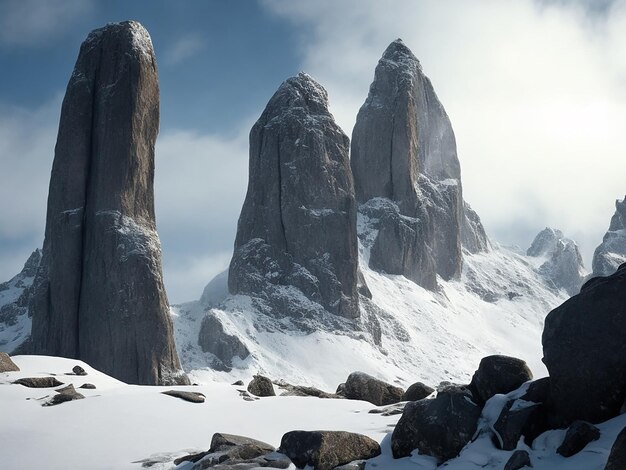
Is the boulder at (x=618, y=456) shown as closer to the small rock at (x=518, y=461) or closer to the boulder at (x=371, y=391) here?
the small rock at (x=518, y=461)

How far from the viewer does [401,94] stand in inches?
6506

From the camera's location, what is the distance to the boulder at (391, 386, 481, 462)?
14930mm

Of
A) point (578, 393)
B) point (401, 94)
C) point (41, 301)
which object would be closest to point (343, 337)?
point (41, 301)

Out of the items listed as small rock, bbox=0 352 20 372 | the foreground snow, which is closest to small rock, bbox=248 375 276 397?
the foreground snow

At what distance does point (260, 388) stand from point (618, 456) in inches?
707

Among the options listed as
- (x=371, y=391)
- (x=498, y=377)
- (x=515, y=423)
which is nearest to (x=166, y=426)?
(x=498, y=377)

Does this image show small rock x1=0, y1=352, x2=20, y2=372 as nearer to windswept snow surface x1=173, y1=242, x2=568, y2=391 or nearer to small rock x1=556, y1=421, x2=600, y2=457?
small rock x1=556, y1=421, x2=600, y2=457

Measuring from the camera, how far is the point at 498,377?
1644cm

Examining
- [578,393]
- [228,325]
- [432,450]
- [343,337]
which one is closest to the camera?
[578,393]

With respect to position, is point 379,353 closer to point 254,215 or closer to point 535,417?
point 254,215

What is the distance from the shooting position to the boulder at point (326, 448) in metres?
15.4

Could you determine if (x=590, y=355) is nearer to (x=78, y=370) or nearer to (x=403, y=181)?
(x=78, y=370)

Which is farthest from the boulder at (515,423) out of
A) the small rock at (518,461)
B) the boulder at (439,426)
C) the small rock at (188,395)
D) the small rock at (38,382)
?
the small rock at (38,382)

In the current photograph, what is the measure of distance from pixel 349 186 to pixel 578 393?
12065 centimetres
